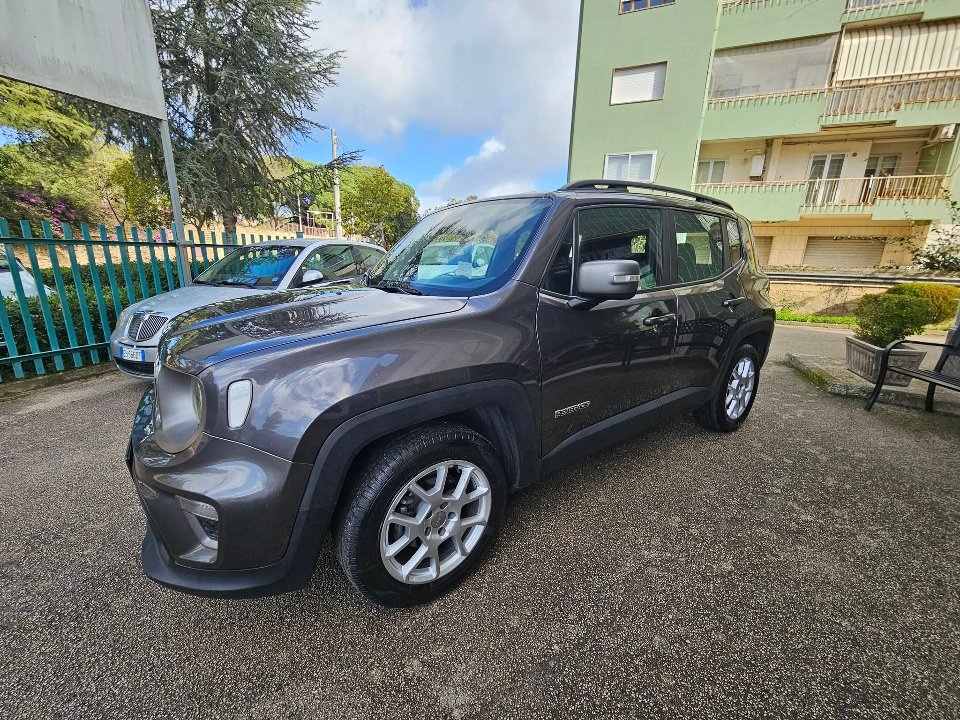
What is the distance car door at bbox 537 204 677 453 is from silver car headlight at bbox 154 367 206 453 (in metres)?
1.38

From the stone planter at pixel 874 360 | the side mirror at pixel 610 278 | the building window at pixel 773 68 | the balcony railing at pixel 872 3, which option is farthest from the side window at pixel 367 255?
the balcony railing at pixel 872 3

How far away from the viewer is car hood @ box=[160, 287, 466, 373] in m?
1.52

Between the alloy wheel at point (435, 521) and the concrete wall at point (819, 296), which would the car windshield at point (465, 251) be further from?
the concrete wall at point (819, 296)

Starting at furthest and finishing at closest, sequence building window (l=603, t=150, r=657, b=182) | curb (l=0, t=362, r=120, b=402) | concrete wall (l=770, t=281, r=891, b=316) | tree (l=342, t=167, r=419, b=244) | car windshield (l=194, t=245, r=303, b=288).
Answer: tree (l=342, t=167, r=419, b=244), building window (l=603, t=150, r=657, b=182), concrete wall (l=770, t=281, r=891, b=316), car windshield (l=194, t=245, r=303, b=288), curb (l=0, t=362, r=120, b=402)

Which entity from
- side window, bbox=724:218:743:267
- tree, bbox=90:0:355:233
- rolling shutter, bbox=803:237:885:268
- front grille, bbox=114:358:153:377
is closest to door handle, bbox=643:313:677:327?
side window, bbox=724:218:743:267

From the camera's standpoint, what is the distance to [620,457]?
310cm

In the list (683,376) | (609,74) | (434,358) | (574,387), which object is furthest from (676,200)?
(609,74)

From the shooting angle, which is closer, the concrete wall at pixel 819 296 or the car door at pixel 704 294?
the car door at pixel 704 294

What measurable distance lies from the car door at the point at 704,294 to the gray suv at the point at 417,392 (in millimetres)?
32

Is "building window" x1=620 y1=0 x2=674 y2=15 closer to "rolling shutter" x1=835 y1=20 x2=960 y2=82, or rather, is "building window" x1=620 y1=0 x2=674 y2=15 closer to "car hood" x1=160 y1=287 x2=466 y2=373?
"rolling shutter" x1=835 y1=20 x2=960 y2=82

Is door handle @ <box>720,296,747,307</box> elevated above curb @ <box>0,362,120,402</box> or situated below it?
above

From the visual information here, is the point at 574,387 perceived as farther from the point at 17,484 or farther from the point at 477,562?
the point at 17,484

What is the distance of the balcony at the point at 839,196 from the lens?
13.4m

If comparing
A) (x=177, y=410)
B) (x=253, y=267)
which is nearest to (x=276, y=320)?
(x=177, y=410)
